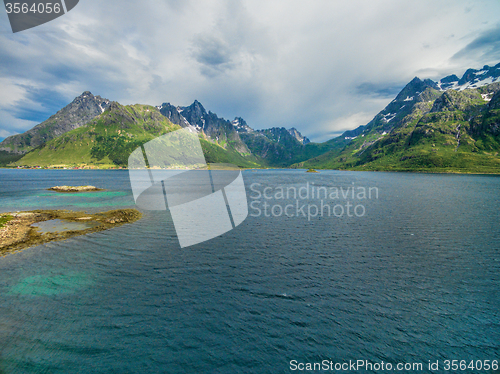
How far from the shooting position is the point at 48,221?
140 ft

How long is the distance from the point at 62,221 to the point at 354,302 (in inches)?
2151

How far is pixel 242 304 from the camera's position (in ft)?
60.0

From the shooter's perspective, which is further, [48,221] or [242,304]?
[48,221]

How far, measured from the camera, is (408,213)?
5225 cm

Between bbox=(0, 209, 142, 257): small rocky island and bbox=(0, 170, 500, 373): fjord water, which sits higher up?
bbox=(0, 209, 142, 257): small rocky island

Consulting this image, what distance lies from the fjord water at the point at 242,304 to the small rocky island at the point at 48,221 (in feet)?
11.9

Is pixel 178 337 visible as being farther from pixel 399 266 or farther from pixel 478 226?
pixel 478 226

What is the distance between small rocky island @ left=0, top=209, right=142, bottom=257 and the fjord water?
11.9 feet

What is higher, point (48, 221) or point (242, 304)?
point (48, 221)

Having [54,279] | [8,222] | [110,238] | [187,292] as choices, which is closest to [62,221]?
[8,222]

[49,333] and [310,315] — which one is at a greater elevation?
[49,333]

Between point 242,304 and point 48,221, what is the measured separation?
4796 centimetres

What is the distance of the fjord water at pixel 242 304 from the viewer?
533 inches

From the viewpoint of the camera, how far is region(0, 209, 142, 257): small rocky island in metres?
31.0
